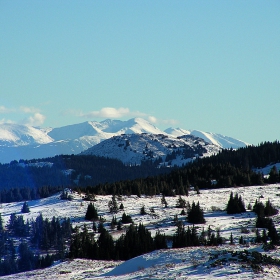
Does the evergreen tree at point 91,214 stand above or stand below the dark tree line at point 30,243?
above

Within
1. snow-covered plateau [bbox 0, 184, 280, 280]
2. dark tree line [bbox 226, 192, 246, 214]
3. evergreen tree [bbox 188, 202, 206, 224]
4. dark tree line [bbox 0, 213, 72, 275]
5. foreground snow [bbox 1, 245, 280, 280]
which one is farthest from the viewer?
dark tree line [bbox 226, 192, 246, 214]

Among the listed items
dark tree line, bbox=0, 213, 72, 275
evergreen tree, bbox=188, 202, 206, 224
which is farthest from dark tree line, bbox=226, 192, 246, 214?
dark tree line, bbox=0, 213, 72, 275

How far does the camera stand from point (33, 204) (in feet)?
431

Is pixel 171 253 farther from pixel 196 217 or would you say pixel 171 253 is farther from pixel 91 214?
pixel 91 214

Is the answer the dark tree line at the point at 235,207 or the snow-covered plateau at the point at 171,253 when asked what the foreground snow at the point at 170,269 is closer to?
the snow-covered plateau at the point at 171,253

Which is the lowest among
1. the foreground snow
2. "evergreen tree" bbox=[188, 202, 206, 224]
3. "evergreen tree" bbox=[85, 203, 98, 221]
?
the foreground snow

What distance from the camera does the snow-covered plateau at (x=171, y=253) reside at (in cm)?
4150

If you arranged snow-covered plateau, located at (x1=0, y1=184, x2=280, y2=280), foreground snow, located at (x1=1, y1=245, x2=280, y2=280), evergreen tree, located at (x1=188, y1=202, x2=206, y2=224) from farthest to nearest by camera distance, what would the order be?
evergreen tree, located at (x1=188, y1=202, x2=206, y2=224)
snow-covered plateau, located at (x1=0, y1=184, x2=280, y2=280)
foreground snow, located at (x1=1, y1=245, x2=280, y2=280)

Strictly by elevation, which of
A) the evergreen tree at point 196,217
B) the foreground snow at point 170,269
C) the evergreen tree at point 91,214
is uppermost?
the evergreen tree at point 91,214

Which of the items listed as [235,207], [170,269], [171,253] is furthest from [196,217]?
[170,269]

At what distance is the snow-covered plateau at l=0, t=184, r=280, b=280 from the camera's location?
41.5m

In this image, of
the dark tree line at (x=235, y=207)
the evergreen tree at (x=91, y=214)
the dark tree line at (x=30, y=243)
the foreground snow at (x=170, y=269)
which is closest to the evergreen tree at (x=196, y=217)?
the dark tree line at (x=235, y=207)

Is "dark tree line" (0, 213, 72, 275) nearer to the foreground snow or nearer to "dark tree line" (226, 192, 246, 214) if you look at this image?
the foreground snow

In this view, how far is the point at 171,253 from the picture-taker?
1983 inches
